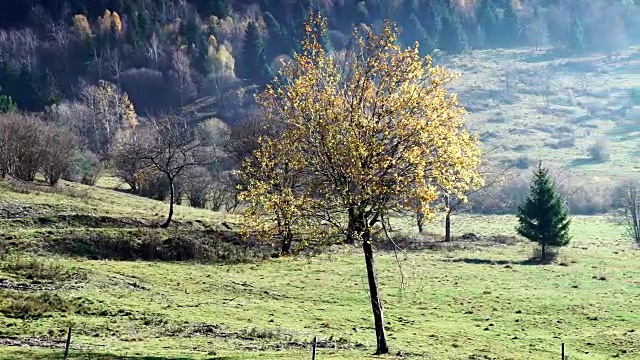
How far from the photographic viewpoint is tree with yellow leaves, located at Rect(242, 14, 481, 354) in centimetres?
2206

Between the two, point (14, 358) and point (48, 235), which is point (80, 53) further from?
Answer: point (14, 358)

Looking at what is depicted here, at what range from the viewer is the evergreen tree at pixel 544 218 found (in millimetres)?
63531

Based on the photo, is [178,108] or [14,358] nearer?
[14,358]

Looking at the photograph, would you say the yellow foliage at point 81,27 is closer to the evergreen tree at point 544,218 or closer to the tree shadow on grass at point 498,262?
the evergreen tree at point 544,218

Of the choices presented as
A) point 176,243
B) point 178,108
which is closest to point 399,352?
point 176,243

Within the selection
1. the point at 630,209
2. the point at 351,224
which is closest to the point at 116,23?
the point at 630,209

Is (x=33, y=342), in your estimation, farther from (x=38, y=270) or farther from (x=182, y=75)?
(x=182, y=75)

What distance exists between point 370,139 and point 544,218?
47.6 m

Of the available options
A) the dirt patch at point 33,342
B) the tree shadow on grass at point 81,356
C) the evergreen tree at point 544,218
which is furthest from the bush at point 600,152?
the dirt patch at point 33,342

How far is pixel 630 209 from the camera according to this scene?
93438mm

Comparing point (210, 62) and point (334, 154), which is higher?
point (210, 62)

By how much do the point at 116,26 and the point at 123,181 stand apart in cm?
11944

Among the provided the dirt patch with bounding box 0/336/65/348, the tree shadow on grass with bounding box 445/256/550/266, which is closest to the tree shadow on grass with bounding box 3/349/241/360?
A: the dirt patch with bounding box 0/336/65/348

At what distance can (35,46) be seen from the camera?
7175 inches
